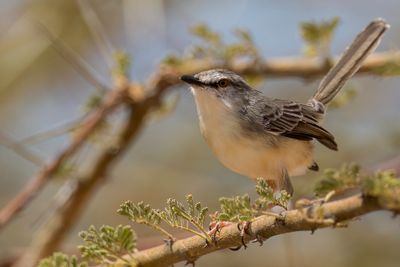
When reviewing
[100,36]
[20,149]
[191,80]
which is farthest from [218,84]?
[20,149]

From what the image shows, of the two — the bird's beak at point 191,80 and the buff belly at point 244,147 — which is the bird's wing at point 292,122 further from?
the bird's beak at point 191,80

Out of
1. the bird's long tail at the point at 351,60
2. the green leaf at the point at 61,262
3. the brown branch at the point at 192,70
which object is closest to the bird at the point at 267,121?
the bird's long tail at the point at 351,60

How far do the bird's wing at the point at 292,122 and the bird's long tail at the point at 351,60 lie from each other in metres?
0.21

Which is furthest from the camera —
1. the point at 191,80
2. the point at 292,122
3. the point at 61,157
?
the point at 61,157

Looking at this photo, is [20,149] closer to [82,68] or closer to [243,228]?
[82,68]

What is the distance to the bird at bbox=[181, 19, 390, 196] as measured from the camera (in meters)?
4.02

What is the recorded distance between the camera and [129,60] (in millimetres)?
4695

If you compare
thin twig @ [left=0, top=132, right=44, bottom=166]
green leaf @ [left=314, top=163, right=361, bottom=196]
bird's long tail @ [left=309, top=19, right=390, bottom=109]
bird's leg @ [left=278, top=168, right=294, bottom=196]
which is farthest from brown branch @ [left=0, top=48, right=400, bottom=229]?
green leaf @ [left=314, top=163, right=361, bottom=196]

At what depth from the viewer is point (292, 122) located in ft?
14.3

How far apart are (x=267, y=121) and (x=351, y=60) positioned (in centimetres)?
66

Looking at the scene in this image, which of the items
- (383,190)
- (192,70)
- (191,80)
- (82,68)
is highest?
(192,70)

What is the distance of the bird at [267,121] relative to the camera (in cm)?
402

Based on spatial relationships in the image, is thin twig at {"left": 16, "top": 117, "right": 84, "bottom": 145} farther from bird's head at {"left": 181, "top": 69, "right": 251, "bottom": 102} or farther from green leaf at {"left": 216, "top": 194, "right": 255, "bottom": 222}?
green leaf at {"left": 216, "top": 194, "right": 255, "bottom": 222}

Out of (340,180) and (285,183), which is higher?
(285,183)
